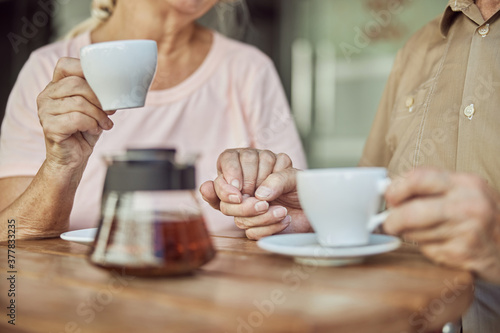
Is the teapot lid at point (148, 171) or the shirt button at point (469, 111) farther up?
the shirt button at point (469, 111)

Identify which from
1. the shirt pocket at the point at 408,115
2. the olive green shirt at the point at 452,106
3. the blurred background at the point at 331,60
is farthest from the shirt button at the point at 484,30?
the blurred background at the point at 331,60

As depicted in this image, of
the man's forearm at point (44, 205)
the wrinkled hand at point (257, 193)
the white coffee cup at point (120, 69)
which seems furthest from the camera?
the man's forearm at point (44, 205)

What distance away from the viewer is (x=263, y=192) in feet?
3.19

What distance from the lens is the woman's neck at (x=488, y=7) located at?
1202 mm

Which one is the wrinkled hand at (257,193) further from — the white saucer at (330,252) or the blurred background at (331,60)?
the blurred background at (331,60)

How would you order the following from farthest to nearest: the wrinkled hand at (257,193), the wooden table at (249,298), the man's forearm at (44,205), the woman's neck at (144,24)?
1. the woman's neck at (144,24)
2. the man's forearm at (44,205)
3. the wrinkled hand at (257,193)
4. the wooden table at (249,298)

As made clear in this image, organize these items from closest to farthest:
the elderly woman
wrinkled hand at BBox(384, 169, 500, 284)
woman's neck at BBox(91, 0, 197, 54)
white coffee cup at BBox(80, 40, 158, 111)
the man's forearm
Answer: wrinkled hand at BBox(384, 169, 500, 284) → white coffee cup at BBox(80, 40, 158, 111) → the man's forearm → the elderly woman → woman's neck at BBox(91, 0, 197, 54)

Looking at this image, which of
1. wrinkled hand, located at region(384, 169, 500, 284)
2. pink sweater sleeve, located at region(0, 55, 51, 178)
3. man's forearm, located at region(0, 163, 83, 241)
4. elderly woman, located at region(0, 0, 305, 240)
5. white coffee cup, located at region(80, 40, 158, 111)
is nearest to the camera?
wrinkled hand, located at region(384, 169, 500, 284)

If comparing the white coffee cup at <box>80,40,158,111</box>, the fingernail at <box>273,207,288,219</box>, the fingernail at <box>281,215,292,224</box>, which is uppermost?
the white coffee cup at <box>80,40,158,111</box>

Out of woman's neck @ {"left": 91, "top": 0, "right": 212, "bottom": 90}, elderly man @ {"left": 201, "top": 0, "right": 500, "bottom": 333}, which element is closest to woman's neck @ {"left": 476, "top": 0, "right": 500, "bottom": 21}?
elderly man @ {"left": 201, "top": 0, "right": 500, "bottom": 333}

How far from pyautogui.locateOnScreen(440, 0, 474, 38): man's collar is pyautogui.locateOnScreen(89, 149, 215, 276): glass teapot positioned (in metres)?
0.87

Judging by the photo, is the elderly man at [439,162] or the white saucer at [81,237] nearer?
the elderly man at [439,162]

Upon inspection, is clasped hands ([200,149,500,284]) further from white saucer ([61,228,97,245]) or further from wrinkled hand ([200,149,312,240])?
white saucer ([61,228,97,245])

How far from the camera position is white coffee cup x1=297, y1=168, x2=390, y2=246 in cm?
68
